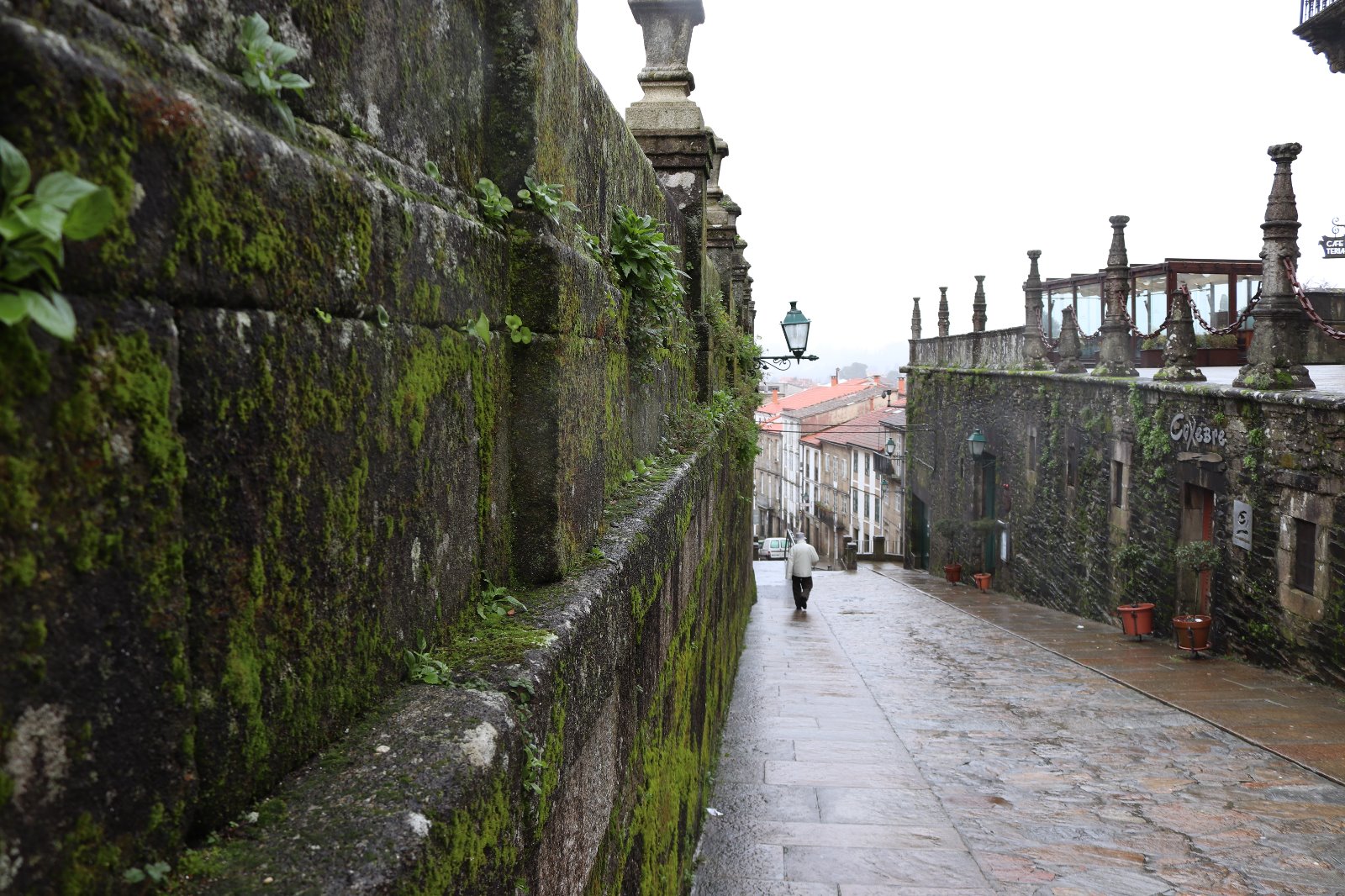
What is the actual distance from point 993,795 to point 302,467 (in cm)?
682

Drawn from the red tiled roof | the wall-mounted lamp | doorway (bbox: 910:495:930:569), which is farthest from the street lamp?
the red tiled roof

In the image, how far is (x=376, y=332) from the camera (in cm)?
151

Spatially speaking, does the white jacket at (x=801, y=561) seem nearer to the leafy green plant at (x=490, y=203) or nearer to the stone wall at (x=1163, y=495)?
the stone wall at (x=1163, y=495)

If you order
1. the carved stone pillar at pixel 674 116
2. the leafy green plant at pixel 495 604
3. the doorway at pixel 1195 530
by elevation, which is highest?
the carved stone pillar at pixel 674 116

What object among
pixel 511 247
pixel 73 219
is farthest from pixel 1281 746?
pixel 73 219

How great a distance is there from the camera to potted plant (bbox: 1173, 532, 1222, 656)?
Answer: 12500mm

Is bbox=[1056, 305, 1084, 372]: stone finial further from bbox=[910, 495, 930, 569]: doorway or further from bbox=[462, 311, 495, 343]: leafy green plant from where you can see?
bbox=[462, 311, 495, 343]: leafy green plant

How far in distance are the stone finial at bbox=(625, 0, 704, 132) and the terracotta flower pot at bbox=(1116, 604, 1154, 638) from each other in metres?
10.8

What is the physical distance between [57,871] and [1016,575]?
22088 mm

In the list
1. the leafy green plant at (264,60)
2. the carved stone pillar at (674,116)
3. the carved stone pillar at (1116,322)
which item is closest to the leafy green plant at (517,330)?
the leafy green plant at (264,60)

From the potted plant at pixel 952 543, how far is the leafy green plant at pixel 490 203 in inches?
928

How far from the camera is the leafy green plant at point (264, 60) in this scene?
1249 millimetres

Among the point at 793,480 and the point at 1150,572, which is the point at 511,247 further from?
the point at 793,480

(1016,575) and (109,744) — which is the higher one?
(109,744)
